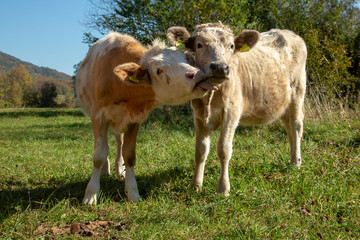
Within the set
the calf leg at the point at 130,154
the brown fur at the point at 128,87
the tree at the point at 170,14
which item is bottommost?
the calf leg at the point at 130,154

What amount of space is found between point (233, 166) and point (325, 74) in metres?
7.90

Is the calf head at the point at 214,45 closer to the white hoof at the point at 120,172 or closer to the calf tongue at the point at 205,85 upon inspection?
the calf tongue at the point at 205,85

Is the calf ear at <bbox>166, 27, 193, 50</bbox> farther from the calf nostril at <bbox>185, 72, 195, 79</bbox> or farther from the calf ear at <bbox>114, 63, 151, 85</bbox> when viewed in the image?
the calf nostril at <bbox>185, 72, 195, 79</bbox>

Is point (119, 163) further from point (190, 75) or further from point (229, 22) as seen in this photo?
point (229, 22)

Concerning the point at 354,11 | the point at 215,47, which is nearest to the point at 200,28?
the point at 215,47

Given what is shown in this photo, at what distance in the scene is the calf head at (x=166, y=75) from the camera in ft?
11.9

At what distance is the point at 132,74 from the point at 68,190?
6.47ft

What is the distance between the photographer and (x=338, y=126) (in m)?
7.97

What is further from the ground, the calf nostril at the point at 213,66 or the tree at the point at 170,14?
the tree at the point at 170,14

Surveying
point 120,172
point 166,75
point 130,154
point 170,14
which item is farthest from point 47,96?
point 166,75

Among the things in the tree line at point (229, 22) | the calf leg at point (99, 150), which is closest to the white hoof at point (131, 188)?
the calf leg at point (99, 150)

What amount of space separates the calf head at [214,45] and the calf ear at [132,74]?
72 cm

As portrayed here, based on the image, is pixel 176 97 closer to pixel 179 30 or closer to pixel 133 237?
pixel 179 30

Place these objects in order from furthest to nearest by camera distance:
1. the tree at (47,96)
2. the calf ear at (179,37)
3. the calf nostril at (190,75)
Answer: the tree at (47,96), the calf ear at (179,37), the calf nostril at (190,75)
